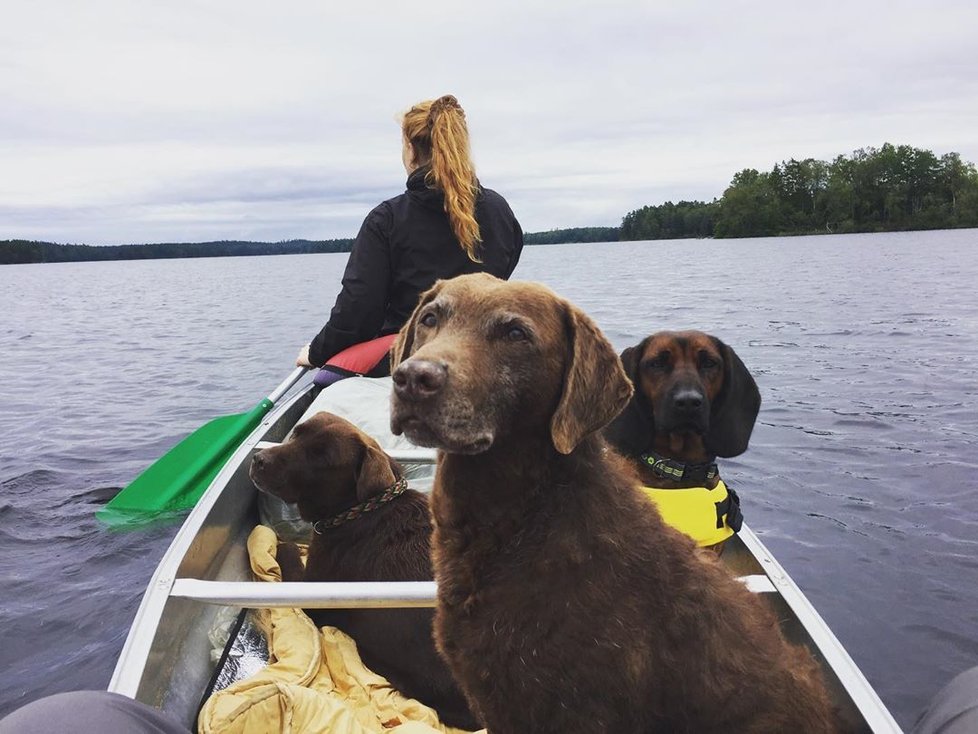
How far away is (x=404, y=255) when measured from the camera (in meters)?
5.70

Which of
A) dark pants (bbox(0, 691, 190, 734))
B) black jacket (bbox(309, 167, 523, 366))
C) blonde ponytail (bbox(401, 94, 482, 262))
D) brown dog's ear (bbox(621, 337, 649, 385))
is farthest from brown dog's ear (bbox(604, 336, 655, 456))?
dark pants (bbox(0, 691, 190, 734))

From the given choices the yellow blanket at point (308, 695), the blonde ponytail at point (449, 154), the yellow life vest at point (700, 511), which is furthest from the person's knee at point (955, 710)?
the blonde ponytail at point (449, 154)

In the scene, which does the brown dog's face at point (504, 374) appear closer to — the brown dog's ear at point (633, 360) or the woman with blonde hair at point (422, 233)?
the brown dog's ear at point (633, 360)

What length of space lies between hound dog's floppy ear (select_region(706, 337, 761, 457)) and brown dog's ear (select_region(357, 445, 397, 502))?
1.99 metres

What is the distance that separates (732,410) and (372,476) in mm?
2292

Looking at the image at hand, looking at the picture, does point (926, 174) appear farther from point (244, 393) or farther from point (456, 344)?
point (456, 344)

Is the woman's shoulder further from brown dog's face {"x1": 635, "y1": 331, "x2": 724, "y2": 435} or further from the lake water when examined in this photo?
the lake water

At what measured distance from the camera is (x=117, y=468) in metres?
12.0

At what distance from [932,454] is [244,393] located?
13811 millimetres

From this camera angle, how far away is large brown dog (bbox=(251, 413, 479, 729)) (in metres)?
3.89

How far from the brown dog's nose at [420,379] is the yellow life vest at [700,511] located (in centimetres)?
199

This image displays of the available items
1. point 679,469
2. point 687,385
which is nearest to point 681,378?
point 687,385

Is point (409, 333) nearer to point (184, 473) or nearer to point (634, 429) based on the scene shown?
point (634, 429)

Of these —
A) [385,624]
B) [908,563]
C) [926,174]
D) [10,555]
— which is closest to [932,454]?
[908,563]
